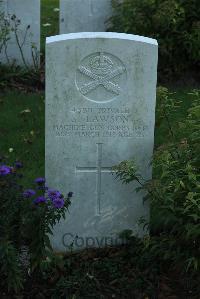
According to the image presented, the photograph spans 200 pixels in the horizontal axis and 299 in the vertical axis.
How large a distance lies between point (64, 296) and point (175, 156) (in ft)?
3.82

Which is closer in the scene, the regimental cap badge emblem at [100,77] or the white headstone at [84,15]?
the regimental cap badge emblem at [100,77]

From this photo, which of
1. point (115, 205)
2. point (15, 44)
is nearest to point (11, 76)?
point (15, 44)

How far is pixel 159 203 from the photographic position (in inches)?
182

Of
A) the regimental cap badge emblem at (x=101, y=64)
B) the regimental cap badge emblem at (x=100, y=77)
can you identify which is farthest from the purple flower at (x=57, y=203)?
the regimental cap badge emblem at (x=101, y=64)

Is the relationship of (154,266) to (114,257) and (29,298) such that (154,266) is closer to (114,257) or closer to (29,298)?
(114,257)

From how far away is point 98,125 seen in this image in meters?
4.79

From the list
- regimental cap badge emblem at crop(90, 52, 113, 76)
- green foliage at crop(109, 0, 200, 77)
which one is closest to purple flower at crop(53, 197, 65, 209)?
regimental cap badge emblem at crop(90, 52, 113, 76)

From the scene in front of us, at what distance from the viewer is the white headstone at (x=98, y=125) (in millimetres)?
4645

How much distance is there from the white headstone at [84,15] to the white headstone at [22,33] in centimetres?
51

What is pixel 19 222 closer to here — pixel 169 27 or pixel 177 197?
pixel 177 197

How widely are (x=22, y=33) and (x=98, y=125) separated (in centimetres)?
454

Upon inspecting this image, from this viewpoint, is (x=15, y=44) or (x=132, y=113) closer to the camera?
(x=132, y=113)

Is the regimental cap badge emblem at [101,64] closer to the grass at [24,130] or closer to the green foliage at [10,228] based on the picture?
the green foliage at [10,228]

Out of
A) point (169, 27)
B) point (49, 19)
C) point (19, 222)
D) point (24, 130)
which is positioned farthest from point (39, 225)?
point (49, 19)
